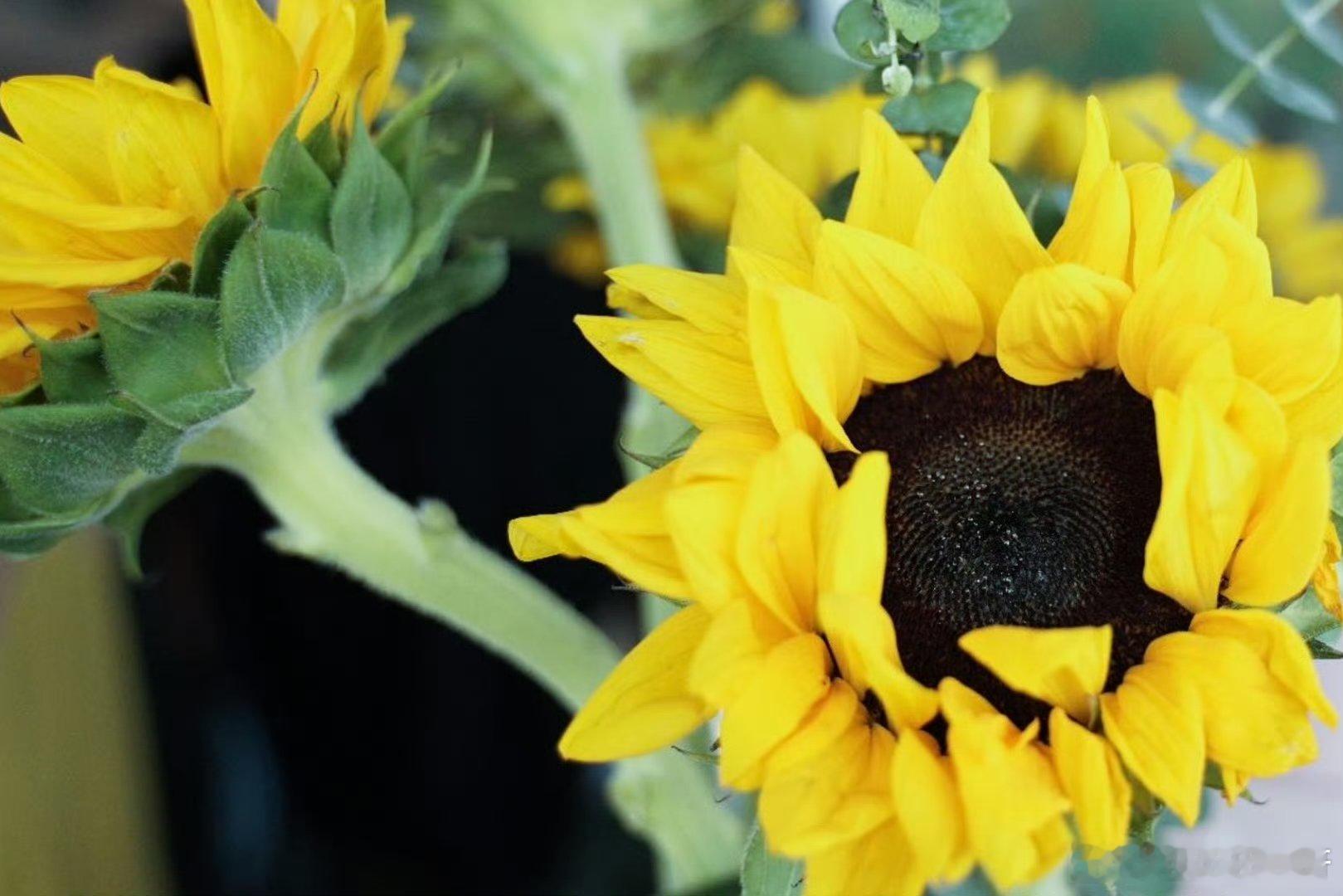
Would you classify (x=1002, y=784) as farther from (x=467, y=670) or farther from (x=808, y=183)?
(x=467, y=670)

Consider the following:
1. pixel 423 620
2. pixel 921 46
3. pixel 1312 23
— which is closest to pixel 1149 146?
pixel 1312 23

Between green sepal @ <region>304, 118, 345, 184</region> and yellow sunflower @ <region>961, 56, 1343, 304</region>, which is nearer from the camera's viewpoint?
green sepal @ <region>304, 118, 345, 184</region>

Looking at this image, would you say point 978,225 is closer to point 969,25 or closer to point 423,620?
point 969,25

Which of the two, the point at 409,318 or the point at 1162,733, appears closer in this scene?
the point at 1162,733

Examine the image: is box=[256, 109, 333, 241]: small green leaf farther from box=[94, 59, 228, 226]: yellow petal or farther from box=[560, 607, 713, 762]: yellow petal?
box=[560, 607, 713, 762]: yellow petal

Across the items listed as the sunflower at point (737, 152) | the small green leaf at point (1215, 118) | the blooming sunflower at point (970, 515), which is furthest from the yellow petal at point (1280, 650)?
the sunflower at point (737, 152)

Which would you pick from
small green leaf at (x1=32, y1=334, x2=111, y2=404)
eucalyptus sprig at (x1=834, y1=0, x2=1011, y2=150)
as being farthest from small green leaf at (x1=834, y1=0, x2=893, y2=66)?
small green leaf at (x1=32, y1=334, x2=111, y2=404)

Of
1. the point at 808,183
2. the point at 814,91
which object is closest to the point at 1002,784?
the point at 808,183
